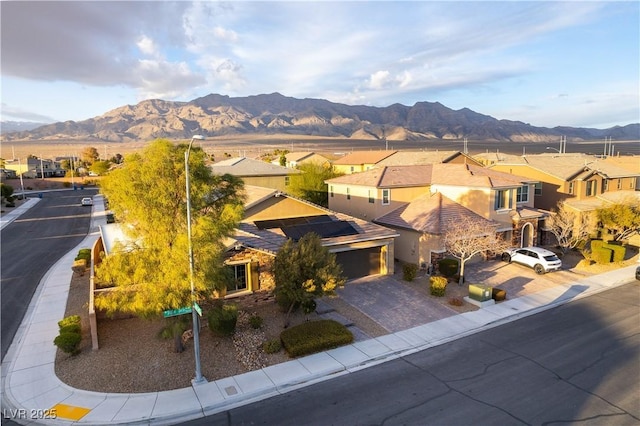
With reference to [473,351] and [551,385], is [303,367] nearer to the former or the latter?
[473,351]

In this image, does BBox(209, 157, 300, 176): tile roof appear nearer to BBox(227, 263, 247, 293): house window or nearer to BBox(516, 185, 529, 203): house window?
BBox(227, 263, 247, 293): house window

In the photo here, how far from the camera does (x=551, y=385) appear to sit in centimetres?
1382

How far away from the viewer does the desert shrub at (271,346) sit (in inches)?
627

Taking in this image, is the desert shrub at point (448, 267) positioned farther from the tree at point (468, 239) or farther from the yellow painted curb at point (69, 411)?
the yellow painted curb at point (69, 411)

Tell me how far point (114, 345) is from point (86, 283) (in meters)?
10.00

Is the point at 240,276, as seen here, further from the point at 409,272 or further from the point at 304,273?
the point at 409,272

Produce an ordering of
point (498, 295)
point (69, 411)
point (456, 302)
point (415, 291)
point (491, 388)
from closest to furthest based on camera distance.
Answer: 1. point (69, 411)
2. point (491, 388)
3. point (456, 302)
4. point (498, 295)
5. point (415, 291)

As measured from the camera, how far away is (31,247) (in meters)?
34.2

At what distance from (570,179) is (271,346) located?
34.5 meters

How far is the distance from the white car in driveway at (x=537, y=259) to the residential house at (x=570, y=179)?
12.9 m

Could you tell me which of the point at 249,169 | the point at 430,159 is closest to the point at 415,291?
the point at 249,169

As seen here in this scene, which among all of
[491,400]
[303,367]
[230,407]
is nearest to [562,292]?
[491,400]

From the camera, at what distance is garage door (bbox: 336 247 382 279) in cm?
2502

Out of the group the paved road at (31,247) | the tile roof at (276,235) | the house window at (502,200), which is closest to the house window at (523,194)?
the house window at (502,200)
